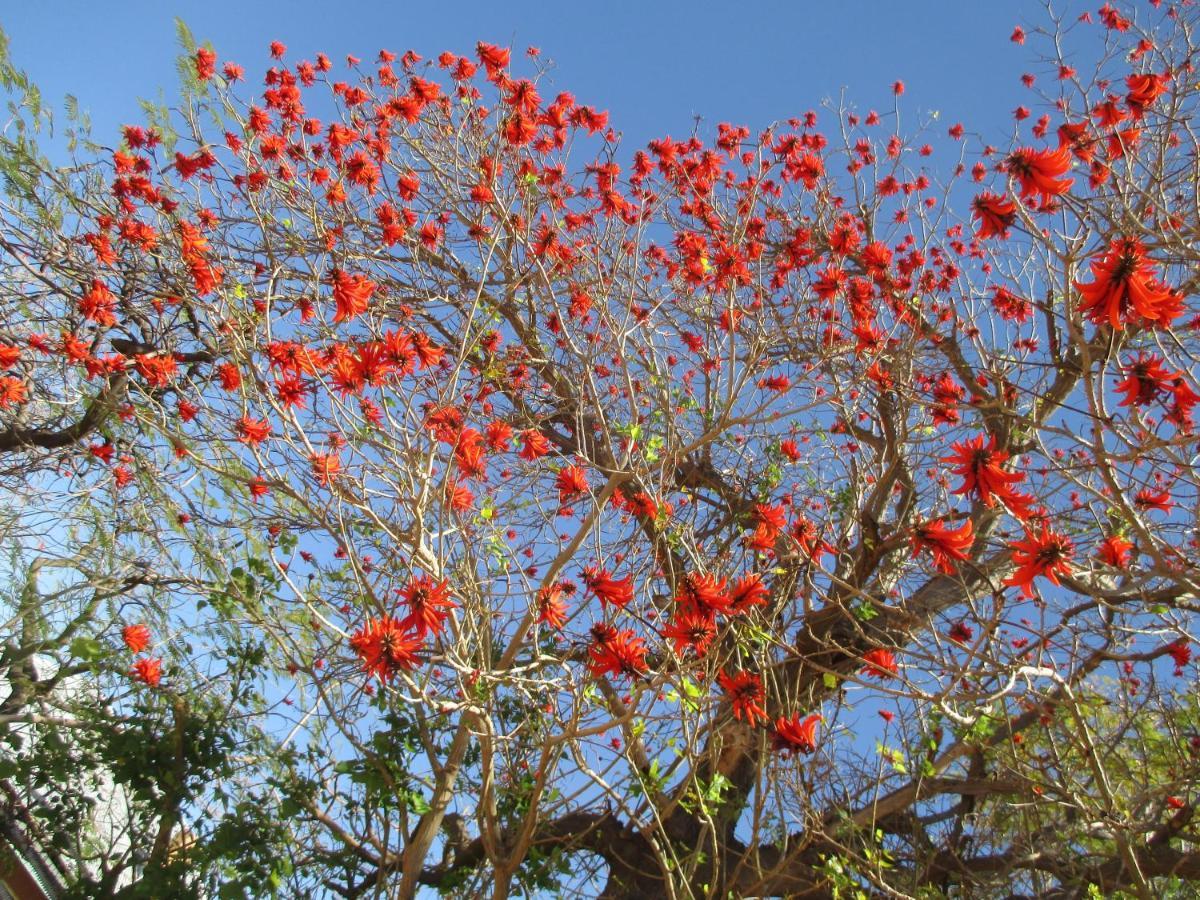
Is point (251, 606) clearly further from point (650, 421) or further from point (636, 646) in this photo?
point (650, 421)

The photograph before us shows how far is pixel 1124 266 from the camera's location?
175cm

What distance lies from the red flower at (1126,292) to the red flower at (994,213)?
0.31m

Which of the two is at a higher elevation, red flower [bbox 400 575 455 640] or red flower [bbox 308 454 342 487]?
red flower [bbox 308 454 342 487]

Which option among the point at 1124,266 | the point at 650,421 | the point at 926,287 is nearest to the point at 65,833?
the point at 650,421

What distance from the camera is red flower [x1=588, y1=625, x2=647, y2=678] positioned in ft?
6.93

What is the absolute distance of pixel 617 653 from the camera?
2.11 meters

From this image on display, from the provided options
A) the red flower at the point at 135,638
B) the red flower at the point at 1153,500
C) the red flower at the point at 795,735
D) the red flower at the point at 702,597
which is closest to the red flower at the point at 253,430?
the red flower at the point at 702,597

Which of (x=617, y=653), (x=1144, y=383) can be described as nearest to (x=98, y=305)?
(x=617, y=653)

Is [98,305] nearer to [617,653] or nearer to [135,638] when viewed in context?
[135,638]

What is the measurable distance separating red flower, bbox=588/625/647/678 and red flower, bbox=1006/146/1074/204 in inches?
61.2

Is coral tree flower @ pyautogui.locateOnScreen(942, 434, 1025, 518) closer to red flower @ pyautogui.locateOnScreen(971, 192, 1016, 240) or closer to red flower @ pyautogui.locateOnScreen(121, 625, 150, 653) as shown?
red flower @ pyautogui.locateOnScreen(971, 192, 1016, 240)


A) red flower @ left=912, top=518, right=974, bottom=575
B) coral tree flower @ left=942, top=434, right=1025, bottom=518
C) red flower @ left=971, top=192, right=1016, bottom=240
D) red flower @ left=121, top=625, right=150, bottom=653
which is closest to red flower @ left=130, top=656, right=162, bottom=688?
red flower @ left=121, top=625, right=150, bottom=653

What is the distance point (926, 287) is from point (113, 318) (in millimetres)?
4421

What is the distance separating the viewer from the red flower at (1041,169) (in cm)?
201
